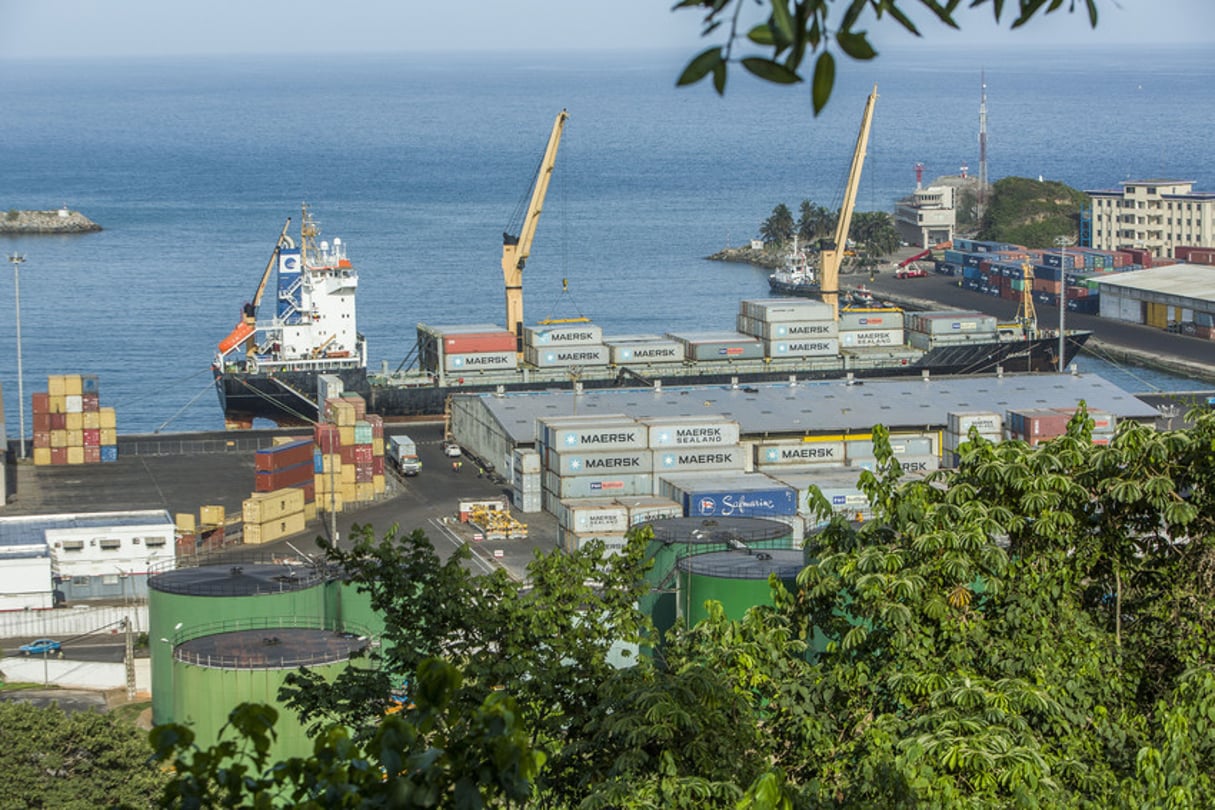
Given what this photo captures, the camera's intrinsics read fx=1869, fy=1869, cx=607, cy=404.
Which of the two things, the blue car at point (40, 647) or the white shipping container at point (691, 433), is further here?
the white shipping container at point (691, 433)

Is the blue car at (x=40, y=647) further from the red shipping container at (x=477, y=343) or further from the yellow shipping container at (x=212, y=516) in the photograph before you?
the red shipping container at (x=477, y=343)

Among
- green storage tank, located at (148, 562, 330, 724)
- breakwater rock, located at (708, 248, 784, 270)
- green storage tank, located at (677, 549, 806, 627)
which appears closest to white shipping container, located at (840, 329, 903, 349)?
breakwater rock, located at (708, 248, 784, 270)

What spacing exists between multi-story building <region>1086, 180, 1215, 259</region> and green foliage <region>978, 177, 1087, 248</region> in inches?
172

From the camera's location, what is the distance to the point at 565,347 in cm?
4084

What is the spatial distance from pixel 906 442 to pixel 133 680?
49.2 feet

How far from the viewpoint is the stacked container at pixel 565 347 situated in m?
40.7

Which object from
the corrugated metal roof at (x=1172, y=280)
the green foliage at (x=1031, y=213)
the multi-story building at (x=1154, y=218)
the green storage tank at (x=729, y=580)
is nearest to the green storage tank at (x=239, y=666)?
the green storage tank at (x=729, y=580)

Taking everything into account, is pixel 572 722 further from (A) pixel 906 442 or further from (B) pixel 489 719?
(A) pixel 906 442

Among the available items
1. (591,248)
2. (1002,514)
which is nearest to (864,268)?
(591,248)

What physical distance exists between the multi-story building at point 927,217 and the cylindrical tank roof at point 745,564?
56258mm

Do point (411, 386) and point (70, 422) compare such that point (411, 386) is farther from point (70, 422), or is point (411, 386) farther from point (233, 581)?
point (233, 581)

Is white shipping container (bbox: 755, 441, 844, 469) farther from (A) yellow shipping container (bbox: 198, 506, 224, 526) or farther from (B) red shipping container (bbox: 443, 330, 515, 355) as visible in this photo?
(B) red shipping container (bbox: 443, 330, 515, 355)

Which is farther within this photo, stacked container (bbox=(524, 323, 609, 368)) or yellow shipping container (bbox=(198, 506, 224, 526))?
stacked container (bbox=(524, 323, 609, 368))

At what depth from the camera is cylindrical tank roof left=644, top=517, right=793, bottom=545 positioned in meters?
19.0
